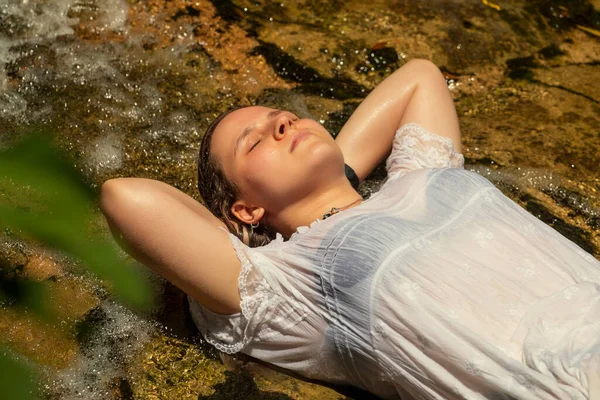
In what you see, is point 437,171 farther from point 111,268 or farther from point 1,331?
point 1,331

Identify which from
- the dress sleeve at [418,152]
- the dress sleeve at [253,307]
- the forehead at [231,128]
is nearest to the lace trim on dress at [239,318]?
the dress sleeve at [253,307]

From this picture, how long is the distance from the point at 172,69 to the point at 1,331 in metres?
1.70

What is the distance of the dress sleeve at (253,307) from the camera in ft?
8.18

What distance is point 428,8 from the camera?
171 inches

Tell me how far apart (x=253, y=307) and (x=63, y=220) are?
3.06 feet

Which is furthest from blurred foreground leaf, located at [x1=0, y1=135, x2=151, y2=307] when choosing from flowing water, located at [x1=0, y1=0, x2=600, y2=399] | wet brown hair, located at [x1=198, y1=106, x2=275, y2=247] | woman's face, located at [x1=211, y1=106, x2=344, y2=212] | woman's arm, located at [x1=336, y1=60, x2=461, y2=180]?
woman's arm, located at [x1=336, y1=60, x2=461, y2=180]

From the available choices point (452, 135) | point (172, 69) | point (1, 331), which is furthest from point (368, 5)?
point (1, 331)

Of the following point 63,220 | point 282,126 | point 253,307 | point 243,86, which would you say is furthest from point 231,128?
point 243,86

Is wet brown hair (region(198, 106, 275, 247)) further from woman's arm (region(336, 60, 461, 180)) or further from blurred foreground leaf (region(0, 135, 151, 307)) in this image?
woman's arm (region(336, 60, 461, 180))

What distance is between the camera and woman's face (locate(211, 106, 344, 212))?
8.66ft

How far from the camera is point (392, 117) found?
3223 mm

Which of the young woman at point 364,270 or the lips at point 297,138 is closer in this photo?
the young woman at point 364,270

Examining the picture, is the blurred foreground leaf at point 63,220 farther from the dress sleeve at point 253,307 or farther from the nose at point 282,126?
the nose at point 282,126

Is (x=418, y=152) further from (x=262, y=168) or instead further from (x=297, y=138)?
(x=262, y=168)
